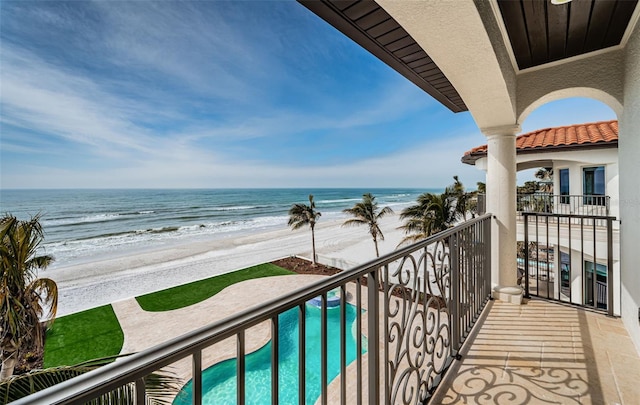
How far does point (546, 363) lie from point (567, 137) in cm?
785

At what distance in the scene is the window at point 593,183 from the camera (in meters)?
7.50

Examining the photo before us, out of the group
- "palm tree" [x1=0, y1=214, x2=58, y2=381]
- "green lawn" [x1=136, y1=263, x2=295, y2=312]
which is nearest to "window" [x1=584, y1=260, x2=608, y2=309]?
"green lawn" [x1=136, y1=263, x2=295, y2=312]

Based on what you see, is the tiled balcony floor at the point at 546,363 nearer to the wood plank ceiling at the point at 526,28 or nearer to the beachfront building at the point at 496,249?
the beachfront building at the point at 496,249

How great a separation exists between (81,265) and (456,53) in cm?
1873

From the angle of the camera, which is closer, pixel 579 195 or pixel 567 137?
pixel 579 195

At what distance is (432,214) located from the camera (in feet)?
32.5

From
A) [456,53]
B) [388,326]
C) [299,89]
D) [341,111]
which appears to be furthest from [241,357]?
[341,111]

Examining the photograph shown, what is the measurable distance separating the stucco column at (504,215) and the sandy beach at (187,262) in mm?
8922

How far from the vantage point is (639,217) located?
203 centimetres

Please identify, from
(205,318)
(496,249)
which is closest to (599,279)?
(496,249)

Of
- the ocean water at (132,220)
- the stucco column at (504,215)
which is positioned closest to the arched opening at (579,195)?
the stucco column at (504,215)

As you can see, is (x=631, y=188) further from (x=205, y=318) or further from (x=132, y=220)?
(x=132, y=220)

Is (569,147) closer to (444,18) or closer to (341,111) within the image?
(444,18)

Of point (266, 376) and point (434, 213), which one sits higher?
point (434, 213)
